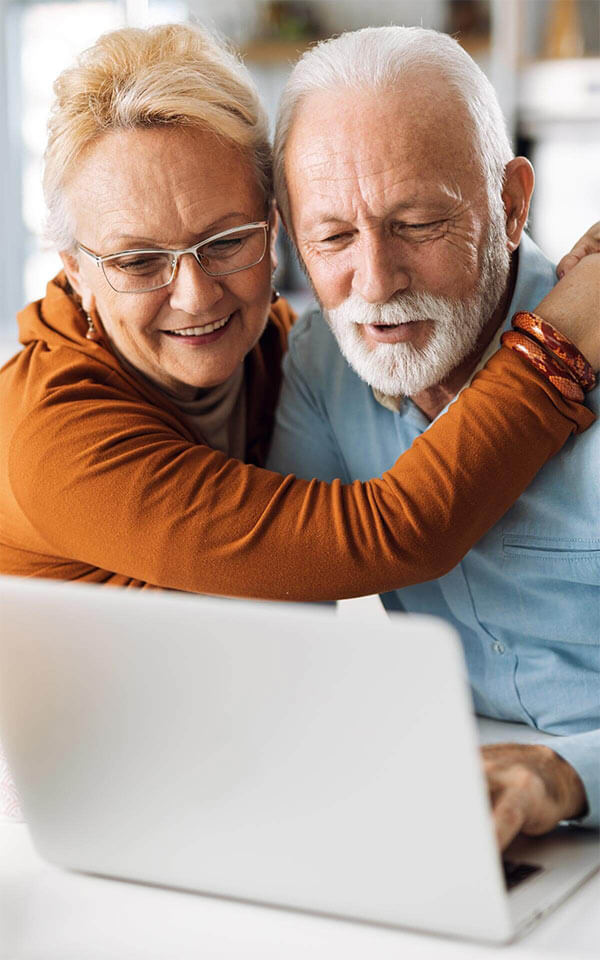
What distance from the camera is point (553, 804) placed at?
0.99 metres

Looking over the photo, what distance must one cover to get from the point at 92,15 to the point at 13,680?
15.0 feet

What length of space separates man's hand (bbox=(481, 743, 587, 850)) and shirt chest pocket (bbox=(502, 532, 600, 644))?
Result: 33 cm

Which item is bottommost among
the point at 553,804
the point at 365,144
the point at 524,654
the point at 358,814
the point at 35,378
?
the point at 524,654

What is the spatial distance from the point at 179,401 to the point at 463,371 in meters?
0.37

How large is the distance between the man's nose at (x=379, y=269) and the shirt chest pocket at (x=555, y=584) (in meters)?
0.32

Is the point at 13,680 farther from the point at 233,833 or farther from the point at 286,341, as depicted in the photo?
the point at 286,341

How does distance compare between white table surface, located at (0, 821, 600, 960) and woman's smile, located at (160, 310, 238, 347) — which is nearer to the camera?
white table surface, located at (0, 821, 600, 960)

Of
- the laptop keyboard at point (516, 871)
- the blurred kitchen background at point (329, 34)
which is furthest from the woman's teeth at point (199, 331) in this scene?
the blurred kitchen background at point (329, 34)

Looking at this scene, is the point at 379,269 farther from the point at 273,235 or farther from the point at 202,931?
the point at 202,931

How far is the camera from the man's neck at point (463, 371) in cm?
141

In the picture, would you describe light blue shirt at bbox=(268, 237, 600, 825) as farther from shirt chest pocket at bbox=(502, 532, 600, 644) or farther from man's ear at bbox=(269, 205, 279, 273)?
man's ear at bbox=(269, 205, 279, 273)

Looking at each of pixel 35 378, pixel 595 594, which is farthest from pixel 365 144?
pixel 595 594

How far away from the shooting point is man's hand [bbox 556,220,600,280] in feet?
4.45

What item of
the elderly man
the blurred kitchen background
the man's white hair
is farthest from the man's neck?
the blurred kitchen background
